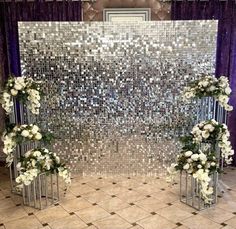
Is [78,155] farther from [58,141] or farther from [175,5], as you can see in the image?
[175,5]

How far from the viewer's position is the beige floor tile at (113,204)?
14.5 ft

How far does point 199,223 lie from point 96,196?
1.60 meters

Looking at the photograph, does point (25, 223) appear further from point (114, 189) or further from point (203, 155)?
point (203, 155)

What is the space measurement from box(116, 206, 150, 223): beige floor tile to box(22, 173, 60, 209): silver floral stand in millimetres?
1058

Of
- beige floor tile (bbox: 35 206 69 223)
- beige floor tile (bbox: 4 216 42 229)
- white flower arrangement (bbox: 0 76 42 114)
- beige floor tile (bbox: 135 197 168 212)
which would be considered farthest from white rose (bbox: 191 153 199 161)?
white flower arrangement (bbox: 0 76 42 114)

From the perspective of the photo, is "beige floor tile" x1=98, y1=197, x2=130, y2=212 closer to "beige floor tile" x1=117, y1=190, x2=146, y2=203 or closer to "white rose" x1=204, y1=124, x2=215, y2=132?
"beige floor tile" x1=117, y1=190, x2=146, y2=203

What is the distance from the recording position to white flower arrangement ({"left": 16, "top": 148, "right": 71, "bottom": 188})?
4070 millimetres

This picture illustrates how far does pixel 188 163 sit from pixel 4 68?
400cm

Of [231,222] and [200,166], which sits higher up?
[200,166]

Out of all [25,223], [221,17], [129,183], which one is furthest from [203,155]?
[221,17]

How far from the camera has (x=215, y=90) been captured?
4559mm

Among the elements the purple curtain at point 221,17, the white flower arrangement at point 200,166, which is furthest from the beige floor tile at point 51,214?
the purple curtain at point 221,17

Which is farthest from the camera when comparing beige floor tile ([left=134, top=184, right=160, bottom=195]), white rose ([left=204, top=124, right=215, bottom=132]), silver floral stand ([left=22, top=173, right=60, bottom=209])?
beige floor tile ([left=134, top=184, right=160, bottom=195])

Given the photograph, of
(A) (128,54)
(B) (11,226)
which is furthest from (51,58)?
(B) (11,226)
